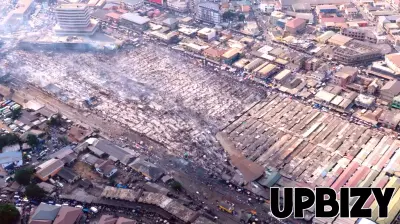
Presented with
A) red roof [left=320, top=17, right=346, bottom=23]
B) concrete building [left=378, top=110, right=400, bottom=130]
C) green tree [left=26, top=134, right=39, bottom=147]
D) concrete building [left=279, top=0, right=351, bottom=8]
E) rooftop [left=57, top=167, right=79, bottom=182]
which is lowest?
rooftop [left=57, top=167, right=79, bottom=182]

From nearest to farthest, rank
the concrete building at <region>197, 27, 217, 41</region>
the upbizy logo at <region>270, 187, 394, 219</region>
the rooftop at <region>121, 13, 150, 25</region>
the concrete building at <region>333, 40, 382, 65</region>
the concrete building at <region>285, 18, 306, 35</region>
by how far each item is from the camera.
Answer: the upbizy logo at <region>270, 187, 394, 219</region>
the concrete building at <region>333, 40, 382, 65</region>
the concrete building at <region>197, 27, 217, 41</region>
the concrete building at <region>285, 18, 306, 35</region>
the rooftop at <region>121, 13, 150, 25</region>

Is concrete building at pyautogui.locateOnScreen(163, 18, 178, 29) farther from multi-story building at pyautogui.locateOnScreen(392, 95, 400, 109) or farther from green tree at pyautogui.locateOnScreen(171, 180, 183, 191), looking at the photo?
green tree at pyautogui.locateOnScreen(171, 180, 183, 191)

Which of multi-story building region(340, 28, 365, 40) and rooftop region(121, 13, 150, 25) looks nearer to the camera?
multi-story building region(340, 28, 365, 40)

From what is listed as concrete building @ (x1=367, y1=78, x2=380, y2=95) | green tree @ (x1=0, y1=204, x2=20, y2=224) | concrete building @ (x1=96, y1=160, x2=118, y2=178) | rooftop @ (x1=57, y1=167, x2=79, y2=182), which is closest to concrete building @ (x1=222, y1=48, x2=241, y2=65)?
concrete building @ (x1=367, y1=78, x2=380, y2=95)

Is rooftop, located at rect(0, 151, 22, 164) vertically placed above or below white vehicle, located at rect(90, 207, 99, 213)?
above

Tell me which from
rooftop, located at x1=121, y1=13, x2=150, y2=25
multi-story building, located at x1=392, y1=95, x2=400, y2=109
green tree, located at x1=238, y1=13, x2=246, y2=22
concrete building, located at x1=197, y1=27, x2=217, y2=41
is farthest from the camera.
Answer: green tree, located at x1=238, y1=13, x2=246, y2=22

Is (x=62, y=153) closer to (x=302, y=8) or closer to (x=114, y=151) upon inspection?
(x=114, y=151)

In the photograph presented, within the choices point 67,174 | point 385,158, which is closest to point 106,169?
point 67,174

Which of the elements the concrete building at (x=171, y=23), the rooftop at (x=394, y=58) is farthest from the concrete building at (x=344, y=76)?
the concrete building at (x=171, y=23)
